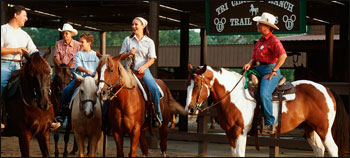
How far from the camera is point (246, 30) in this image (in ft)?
40.7

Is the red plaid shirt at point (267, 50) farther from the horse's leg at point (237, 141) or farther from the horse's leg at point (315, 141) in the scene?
the horse's leg at point (315, 141)

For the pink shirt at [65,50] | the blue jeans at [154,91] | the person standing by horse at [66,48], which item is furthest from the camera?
the pink shirt at [65,50]

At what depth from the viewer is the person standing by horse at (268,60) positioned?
8016 mm

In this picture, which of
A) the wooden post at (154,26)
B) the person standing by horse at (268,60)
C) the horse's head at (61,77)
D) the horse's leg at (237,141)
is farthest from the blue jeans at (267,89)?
the wooden post at (154,26)

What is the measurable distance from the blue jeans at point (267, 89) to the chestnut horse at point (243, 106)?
18cm

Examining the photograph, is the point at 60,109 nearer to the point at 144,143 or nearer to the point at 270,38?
the point at 144,143

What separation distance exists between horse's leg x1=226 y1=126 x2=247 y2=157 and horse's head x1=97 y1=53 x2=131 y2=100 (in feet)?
5.53

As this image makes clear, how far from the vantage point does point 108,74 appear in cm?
781

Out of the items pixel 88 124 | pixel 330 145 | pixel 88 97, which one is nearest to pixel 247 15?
pixel 330 145

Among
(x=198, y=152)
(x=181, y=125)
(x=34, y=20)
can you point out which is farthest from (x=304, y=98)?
(x=34, y=20)

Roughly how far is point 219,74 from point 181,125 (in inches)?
329

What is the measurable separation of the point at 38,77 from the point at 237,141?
8.96 feet

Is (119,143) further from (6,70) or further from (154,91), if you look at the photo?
(6,70)

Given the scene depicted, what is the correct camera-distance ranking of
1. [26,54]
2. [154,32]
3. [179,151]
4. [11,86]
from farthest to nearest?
[154,32] → [179,151] → [11,86] → [26,54]
